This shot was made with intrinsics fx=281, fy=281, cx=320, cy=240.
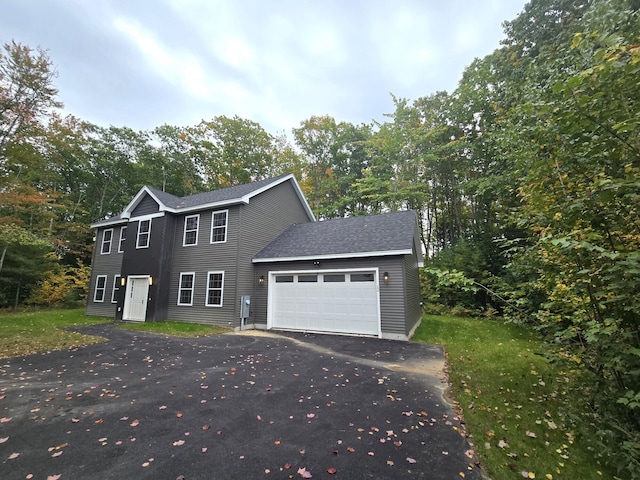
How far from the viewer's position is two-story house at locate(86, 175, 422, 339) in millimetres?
10125

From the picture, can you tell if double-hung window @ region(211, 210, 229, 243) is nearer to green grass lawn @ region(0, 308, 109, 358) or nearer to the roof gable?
the roof gable

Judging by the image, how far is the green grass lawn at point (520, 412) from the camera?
9.58ft

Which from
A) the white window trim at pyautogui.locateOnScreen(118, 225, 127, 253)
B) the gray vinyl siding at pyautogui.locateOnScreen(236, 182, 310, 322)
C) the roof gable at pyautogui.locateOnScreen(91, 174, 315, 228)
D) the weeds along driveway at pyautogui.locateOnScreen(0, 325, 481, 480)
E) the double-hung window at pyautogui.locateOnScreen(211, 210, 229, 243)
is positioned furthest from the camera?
the white window trim at pyautogui.locateOnScreen(118, 225, 127, 253)

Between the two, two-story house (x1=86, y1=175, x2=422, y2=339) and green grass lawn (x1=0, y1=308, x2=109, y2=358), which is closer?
green grass lawn (x1=0, y1=308, x2=109, y2=358)

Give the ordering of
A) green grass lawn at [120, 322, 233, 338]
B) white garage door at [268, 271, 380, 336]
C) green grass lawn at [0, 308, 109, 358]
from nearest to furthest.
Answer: green grass lawn at [0, 308, 109, 358] < white garage door at [268, 271, 380, 336] < green grass lawn at [120, 322, 233, 338]

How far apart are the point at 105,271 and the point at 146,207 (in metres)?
5.42

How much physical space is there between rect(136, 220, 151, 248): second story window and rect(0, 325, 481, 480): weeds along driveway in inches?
286

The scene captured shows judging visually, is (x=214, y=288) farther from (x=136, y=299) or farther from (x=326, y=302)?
(x=326, y=302)

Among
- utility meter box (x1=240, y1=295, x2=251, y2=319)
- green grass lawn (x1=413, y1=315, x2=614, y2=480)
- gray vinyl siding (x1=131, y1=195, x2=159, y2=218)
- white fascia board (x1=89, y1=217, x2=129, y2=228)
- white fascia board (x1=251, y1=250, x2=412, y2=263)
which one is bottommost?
green grass lawn (x1=413, y1=315, x2=614, y2=480)

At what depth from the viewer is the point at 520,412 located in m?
4.16

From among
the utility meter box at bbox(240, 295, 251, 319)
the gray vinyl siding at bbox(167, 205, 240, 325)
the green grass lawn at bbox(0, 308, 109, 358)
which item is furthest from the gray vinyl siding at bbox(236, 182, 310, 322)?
the green grass lawn at bbox(0, 308, 109, 358)

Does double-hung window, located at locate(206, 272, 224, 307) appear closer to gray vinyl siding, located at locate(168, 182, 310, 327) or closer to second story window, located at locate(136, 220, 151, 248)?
gray vinyl siding, located at locate(168, 182, 310, 327)

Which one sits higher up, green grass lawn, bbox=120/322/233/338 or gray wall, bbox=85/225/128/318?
gray wall, bbox=85/225/128/318

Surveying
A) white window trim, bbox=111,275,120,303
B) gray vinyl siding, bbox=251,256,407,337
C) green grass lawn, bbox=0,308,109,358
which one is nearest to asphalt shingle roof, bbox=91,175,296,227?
white window trim, bbox=111,275,120,303
